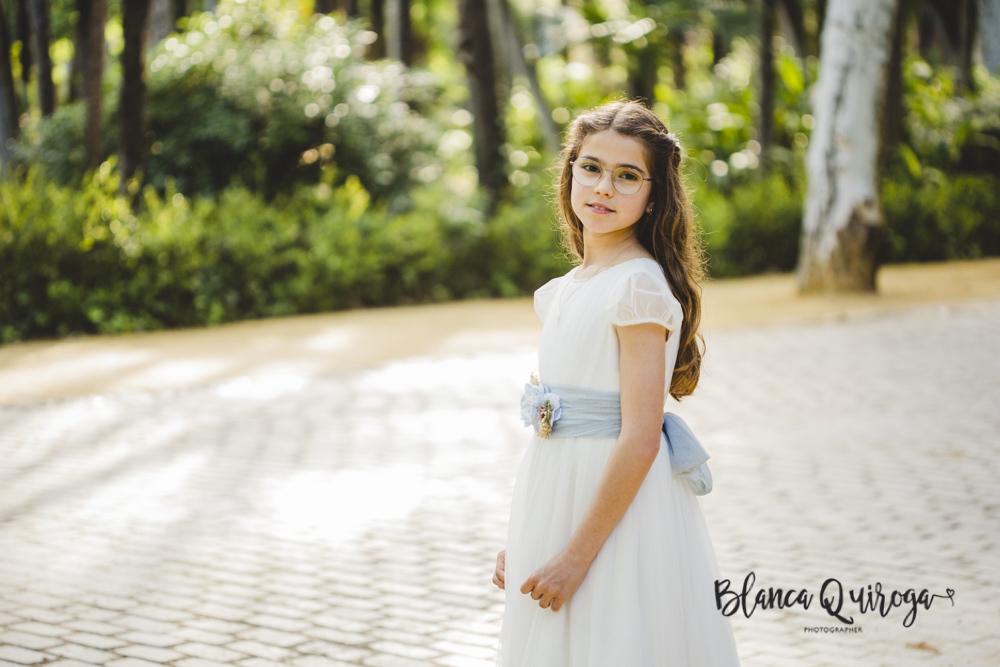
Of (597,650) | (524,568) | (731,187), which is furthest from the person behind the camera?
(731,187)

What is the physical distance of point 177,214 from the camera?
1217 centimetres

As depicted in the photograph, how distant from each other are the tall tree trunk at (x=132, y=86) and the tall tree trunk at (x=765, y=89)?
12.1 metres

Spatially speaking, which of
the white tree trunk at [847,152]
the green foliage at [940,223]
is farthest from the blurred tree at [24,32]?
the green foliage at [940,223]

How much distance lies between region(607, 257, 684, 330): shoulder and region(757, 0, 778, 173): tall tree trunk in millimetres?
18721

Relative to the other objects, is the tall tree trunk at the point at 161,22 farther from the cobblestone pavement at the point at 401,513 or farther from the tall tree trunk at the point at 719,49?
the tall tree trunk at the point at 719,49

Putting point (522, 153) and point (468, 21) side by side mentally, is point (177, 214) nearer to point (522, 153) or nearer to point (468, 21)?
point (468, 21)

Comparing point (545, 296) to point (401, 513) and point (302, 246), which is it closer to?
point (401, 513)

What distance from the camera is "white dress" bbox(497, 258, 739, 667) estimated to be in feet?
6.51

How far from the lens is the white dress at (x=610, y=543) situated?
6.51ft

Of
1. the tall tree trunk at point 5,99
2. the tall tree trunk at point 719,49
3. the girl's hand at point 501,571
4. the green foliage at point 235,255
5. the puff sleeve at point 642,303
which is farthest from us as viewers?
the tall tree trunk at point 719,49

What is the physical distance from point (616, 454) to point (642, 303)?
0.32m

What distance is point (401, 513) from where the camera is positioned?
5164 millimetres

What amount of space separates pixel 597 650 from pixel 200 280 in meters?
10.6

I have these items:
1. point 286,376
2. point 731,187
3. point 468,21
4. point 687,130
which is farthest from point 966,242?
point 286,376
